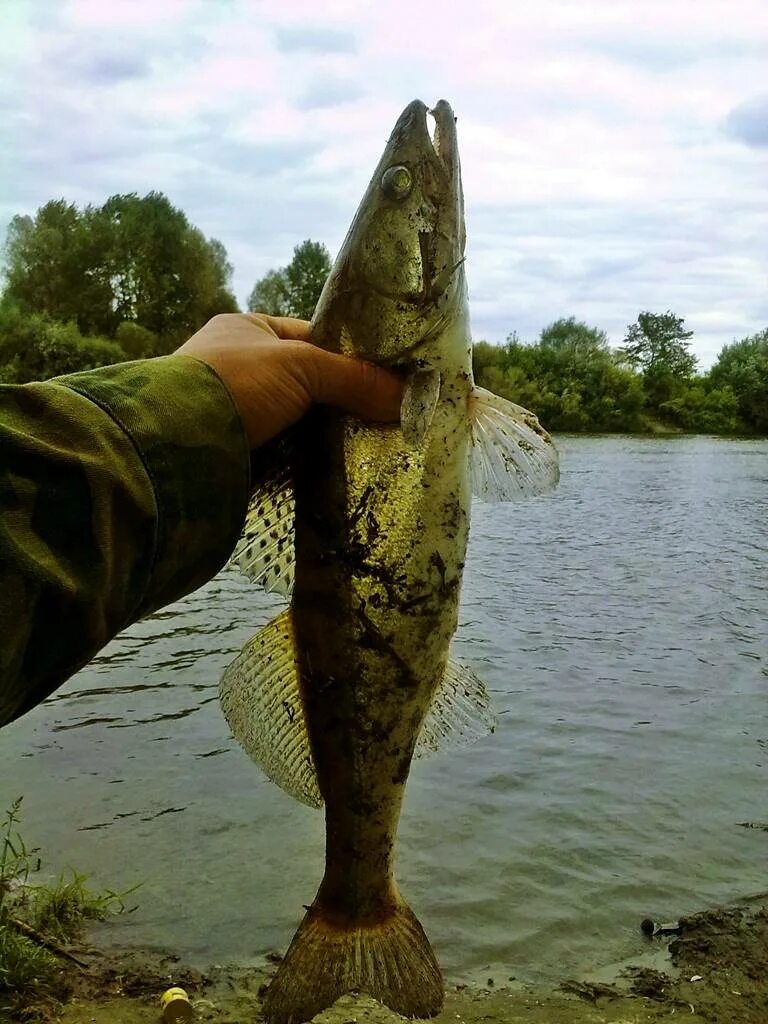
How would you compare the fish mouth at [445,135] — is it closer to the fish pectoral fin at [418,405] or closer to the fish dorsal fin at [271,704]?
the fish pectoral fin at [418,405]

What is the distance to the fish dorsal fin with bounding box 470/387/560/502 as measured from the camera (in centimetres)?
331

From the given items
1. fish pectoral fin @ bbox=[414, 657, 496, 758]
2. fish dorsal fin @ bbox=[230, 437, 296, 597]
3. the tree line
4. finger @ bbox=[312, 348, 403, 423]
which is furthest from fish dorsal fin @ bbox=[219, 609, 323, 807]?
the tree line

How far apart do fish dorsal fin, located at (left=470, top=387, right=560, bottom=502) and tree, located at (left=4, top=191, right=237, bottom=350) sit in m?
52.7

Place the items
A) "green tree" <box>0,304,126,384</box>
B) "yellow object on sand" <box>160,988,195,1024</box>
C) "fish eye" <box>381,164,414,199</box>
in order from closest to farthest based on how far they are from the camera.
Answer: "fish eye" <box>381,164,414,199</box> < "yellow object on sand" <box>160,988,195,1024</box> < "green tree" <box>0,304,126,384</box>

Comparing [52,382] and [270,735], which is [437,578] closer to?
[270,735]

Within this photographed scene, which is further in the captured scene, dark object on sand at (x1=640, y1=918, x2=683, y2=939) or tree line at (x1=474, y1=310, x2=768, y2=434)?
tree line at (x1=474, y1=310, x2=768, y2=434)

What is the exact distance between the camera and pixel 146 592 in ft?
6.79

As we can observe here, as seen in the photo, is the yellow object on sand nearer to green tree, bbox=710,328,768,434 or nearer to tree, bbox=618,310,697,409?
green tree, bbox=710,328,768,434

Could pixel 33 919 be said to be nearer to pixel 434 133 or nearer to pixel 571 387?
pixel 434 133

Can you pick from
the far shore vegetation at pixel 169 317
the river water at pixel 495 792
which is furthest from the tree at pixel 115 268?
the river water at pixel 495 792

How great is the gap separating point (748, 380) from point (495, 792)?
2895 inches

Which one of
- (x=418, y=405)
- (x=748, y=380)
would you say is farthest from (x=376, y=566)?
(x=748, y=380)

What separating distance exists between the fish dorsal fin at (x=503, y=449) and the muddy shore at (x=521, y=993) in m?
2.63

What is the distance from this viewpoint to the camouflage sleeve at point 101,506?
1.74 m
